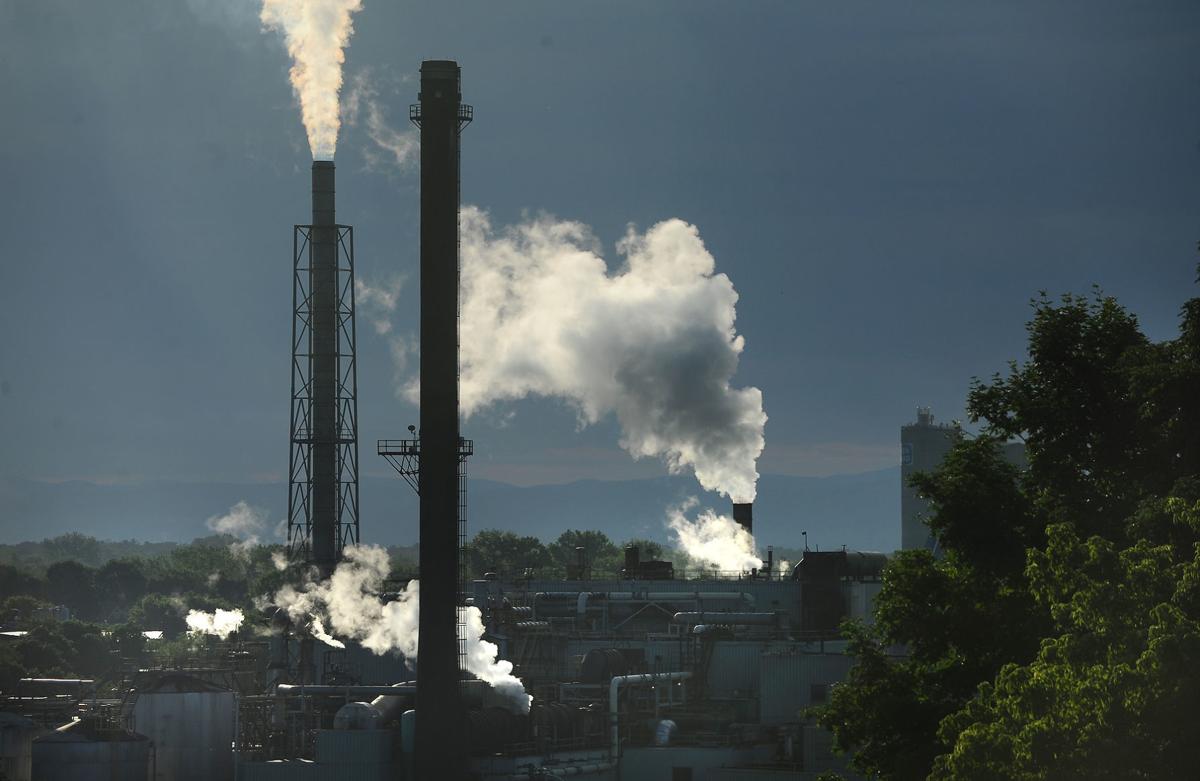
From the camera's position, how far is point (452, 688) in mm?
68688

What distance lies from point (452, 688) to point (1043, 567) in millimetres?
40255

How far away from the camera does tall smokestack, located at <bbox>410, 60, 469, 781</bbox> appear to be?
224ft

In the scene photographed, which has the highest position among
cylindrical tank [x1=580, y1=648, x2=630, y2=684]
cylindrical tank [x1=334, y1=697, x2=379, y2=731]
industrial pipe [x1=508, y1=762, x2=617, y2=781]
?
cylindrical tank [x1=580, y1=648, x2=630, y2=684]

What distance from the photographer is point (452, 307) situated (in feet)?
239

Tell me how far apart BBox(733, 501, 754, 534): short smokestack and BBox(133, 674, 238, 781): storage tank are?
162 feet

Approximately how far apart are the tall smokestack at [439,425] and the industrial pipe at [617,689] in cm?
739

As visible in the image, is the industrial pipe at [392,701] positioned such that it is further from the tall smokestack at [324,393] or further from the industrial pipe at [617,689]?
the tall smokestack at [324,393]

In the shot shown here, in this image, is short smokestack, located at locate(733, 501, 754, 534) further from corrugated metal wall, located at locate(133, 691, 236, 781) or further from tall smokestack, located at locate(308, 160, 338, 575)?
corrugated metal wall, located at locate(133, 691, 236, 781)

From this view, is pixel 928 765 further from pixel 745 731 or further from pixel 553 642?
pixel 553 642

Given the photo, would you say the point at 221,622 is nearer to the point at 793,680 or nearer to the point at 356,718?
the point at 356,718

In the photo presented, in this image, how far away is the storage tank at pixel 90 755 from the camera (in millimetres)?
69812

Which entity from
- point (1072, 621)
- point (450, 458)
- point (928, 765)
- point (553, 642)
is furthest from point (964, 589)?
point (553, 642)

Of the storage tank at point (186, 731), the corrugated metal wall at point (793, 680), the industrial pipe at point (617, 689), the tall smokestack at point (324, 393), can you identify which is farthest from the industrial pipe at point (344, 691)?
the tall smokestack at point (324, 393)

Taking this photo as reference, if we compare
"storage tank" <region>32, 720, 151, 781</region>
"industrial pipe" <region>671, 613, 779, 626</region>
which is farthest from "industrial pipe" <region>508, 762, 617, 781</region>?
"industrial pipe" <region>671, 613, 779, 626</region>
